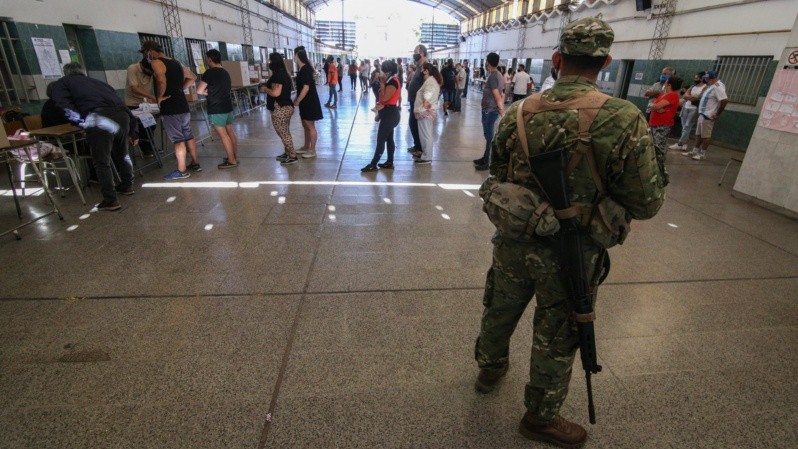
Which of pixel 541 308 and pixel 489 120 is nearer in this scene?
pixel 541 308

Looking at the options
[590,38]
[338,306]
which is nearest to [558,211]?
[590,38]

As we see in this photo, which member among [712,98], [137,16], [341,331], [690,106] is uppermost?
[137,16]

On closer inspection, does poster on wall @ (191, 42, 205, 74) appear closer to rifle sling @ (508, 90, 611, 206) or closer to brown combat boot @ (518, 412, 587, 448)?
rifle sling @ (508, 90, 611, 206)

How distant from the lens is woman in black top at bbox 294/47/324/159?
6.22 meters

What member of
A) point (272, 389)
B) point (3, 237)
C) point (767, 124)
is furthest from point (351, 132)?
point (272, 389)

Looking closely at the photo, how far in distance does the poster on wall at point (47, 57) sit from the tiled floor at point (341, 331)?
386 cm

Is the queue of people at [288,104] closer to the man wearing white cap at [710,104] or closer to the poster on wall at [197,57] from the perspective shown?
the man wearing white cap at [710,104]

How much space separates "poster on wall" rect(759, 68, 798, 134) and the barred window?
4.83m

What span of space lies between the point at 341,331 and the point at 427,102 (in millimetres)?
4555

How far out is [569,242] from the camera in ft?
Result: 5.06

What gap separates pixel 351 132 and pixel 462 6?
31856 mm

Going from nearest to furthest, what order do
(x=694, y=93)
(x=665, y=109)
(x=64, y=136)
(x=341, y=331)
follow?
(x=341, y=331) → (x=64, y=136) → (x=665, y=109) → (x=694, y=93)

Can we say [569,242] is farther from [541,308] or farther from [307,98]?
[307,98]

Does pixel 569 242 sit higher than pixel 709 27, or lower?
lower
